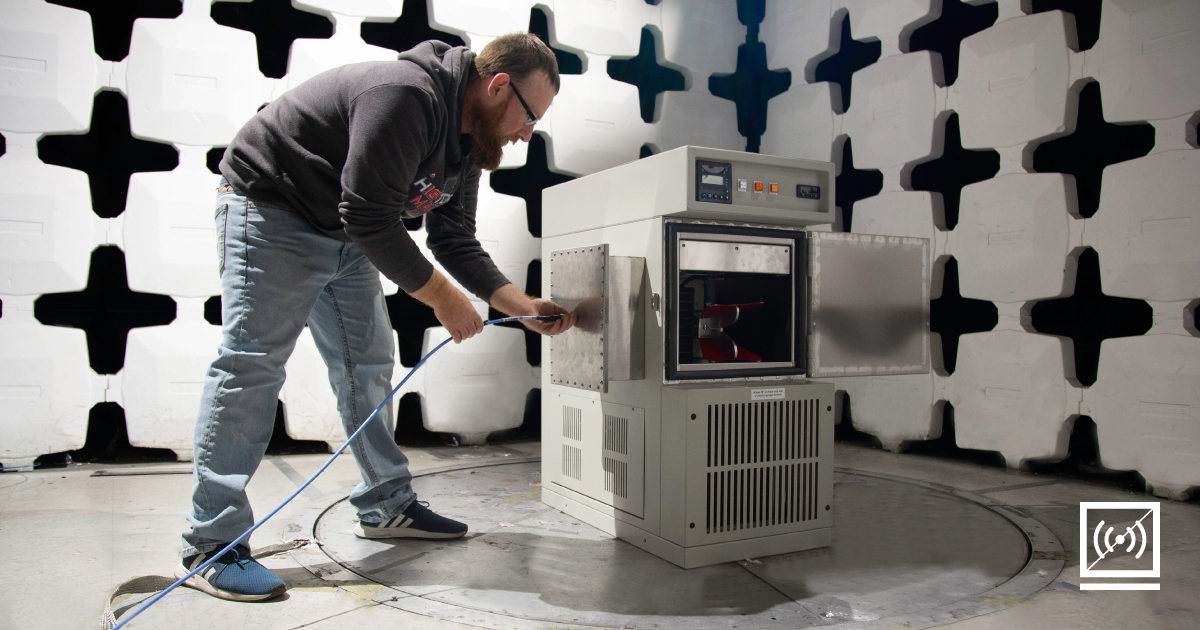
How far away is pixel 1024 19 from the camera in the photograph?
3.12 m

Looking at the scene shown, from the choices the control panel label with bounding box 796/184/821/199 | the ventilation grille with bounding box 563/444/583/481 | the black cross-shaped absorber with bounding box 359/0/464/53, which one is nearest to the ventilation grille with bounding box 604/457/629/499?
the ventilation grille with bounding box 563/444/583/481

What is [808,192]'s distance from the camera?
2.15m

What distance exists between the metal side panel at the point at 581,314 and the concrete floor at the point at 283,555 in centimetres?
55

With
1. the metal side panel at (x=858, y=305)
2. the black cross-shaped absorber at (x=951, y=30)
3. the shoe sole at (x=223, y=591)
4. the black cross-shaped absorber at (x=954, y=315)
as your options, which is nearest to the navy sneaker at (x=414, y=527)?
the shoe sole at (x=223, y=591)

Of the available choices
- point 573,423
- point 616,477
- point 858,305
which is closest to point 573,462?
point 573,423

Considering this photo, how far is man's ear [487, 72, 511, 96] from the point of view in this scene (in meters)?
1.82

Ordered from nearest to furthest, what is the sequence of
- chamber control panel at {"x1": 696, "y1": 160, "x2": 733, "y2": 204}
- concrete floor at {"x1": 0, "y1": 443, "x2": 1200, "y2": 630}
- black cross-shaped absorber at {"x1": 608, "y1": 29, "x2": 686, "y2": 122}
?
1. concrete floor at {"x1": 0, "y1": 443, "x2": 1200, "y2": 630}
2. chamber control panel at {"x1": 696, "y1": 160, "x2": 733, "y2": 204}
3. black cross-shaped absorber at {"x1": 608, "y1": 29, "x2": 686, "y2": 122}

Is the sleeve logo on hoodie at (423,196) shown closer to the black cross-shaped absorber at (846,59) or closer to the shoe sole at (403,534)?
the shoe sole at (403,534)

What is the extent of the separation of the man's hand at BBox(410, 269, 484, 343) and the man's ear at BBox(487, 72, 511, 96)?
460 mm

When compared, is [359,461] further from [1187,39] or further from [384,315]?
[1187,39]

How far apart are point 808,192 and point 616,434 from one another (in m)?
0.90

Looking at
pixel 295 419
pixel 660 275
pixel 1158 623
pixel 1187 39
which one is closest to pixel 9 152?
pixel 295 419

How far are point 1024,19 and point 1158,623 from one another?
8.08ft

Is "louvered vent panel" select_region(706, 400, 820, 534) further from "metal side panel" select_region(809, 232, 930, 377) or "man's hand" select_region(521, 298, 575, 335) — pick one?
"man's hand" select_region(521, 298, 575, 335)
